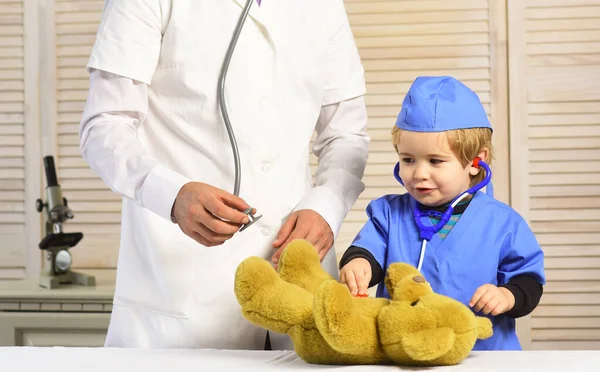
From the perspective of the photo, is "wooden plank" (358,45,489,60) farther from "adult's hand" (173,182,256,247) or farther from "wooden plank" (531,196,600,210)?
"adult's hand" (173,182,256,247)

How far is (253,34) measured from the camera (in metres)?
1.47

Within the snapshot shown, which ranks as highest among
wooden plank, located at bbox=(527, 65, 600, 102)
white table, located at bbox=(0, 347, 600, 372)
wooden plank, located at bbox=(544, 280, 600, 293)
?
wooden plank, located at bbox=(527, 65, 600, 102)

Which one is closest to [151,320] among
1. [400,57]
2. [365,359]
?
[365,359]

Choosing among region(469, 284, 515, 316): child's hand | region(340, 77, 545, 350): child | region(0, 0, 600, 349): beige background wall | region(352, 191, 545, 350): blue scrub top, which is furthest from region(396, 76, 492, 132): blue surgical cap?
region(0, 0, 600, 349): beige background wall

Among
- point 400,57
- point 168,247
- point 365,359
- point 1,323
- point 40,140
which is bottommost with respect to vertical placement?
point 1,323

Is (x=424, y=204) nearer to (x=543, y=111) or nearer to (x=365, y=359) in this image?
(x=365, y=359)

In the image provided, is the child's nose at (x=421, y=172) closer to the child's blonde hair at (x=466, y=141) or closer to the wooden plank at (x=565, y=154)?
the child's blonde hair at (x=466, y=141)

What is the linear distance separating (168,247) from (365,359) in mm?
478

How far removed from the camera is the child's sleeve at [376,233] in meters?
1.48

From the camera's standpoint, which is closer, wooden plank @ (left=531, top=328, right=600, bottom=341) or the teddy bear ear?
the teddy bear ear

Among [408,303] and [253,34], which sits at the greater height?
[253,34]

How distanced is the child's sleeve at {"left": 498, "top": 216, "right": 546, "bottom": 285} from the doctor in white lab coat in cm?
29

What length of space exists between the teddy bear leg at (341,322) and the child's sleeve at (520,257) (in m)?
0.45

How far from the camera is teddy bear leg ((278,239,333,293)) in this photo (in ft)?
3.84
